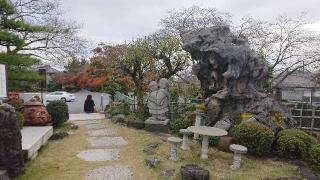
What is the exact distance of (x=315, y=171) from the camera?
23.3ft

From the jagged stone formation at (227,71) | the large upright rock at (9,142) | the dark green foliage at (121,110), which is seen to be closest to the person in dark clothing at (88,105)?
the dark green foliage at (121,110)

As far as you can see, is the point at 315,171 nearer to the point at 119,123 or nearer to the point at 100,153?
the point at 100,153

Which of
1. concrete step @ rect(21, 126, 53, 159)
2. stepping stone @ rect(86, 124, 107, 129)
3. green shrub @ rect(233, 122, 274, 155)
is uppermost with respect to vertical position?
green shrub @ rect(233, 122, 274, 155)

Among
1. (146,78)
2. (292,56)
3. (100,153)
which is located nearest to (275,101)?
(100,153)

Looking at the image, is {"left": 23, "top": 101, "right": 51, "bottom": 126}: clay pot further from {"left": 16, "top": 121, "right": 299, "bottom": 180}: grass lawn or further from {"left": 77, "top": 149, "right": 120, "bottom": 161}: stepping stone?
{"left": 77, "top": 149, "right": 120, "bottom": 161}: stepping stone

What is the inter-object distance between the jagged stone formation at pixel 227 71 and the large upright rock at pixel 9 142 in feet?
17.6

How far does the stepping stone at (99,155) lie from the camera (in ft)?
27.9

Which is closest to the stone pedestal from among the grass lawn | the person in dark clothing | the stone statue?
the stone statue

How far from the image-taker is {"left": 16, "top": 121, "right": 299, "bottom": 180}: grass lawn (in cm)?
715

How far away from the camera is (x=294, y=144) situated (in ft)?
26.4

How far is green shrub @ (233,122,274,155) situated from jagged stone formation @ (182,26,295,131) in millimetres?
1233

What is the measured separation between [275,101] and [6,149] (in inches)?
294

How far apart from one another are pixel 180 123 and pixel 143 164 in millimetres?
2888

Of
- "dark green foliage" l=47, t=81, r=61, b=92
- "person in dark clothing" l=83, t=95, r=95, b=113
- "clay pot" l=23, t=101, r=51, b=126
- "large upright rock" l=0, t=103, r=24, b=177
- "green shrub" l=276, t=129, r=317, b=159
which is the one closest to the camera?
"large upright rock" l=0, t=103, r=24, b=177
